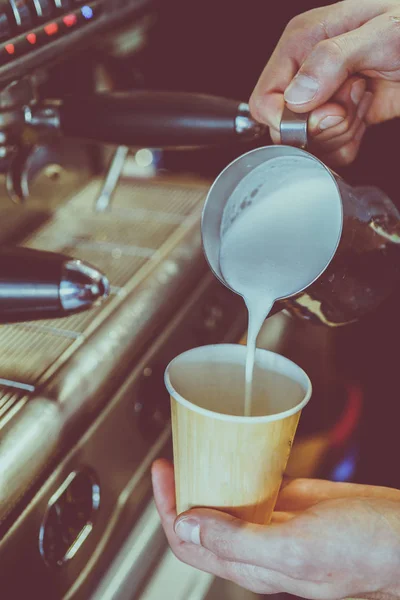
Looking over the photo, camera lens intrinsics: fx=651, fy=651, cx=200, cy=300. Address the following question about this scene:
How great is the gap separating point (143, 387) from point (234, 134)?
0.93ft

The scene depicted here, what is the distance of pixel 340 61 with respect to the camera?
0.61 meters

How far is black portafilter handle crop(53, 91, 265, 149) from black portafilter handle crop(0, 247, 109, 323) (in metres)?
0.24

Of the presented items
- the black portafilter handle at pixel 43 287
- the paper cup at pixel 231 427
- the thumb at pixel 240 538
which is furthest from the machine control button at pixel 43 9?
the thumb at pixel 240 538

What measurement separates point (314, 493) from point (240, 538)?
0.51ft

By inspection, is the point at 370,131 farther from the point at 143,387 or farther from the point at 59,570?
the point at 59,570

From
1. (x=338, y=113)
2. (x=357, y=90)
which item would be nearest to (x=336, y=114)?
(x=338, y=113)

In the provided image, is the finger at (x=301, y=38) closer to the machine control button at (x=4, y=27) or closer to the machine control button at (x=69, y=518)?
the machine control button at (x=4, y=27)

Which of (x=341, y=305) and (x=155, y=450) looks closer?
(x=341, y=305)

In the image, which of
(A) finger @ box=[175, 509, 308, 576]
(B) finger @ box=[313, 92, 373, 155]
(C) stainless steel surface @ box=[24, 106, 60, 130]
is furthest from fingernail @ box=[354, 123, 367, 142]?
(A) finger @ box=[175, 509, 308, 576]

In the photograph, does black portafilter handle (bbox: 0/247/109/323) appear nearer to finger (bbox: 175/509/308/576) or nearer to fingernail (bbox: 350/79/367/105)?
finger (bbox: 175/509/308/576)

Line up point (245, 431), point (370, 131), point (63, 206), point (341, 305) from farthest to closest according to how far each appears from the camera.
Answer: point (370, 131)
point (63, 206)
point (341, 305)
point (245, 431)

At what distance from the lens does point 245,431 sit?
0.46 meters

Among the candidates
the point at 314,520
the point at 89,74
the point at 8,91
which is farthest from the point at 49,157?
the point at 314,520

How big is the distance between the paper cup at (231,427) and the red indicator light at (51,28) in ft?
1.04
